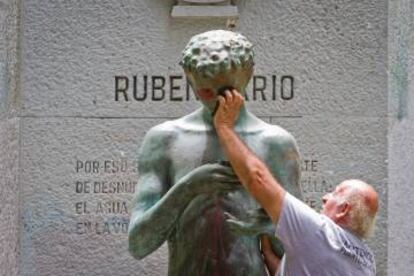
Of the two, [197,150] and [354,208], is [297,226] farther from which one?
[197,150]

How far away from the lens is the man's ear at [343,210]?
3501mm

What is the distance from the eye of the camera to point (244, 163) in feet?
11.5

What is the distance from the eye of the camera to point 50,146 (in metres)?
5.86

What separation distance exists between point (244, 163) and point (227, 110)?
7.6 inches

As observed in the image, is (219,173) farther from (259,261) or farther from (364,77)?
(364,77)

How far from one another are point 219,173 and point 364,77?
7.88 ft

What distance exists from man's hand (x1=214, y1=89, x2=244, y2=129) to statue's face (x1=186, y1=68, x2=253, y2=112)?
39 millimetres

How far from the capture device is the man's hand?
3.57 m

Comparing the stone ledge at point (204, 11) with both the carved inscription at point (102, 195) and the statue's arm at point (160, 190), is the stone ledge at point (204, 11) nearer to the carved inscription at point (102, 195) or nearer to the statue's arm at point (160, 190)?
the carved inscription at point (102, 195)

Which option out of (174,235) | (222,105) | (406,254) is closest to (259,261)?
(174,235)

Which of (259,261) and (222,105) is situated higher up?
(222,105)

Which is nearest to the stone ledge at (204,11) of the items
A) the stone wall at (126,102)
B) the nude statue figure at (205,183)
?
the stone wall at (126,102)

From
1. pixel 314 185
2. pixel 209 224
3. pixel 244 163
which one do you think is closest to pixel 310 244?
pixel 244 163

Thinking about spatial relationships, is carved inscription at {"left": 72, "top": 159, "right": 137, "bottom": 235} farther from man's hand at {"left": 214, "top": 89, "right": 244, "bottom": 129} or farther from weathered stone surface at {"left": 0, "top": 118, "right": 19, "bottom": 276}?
man's hand at {"left": 214, "top": 89, "right": 244, "bottom": 129}
